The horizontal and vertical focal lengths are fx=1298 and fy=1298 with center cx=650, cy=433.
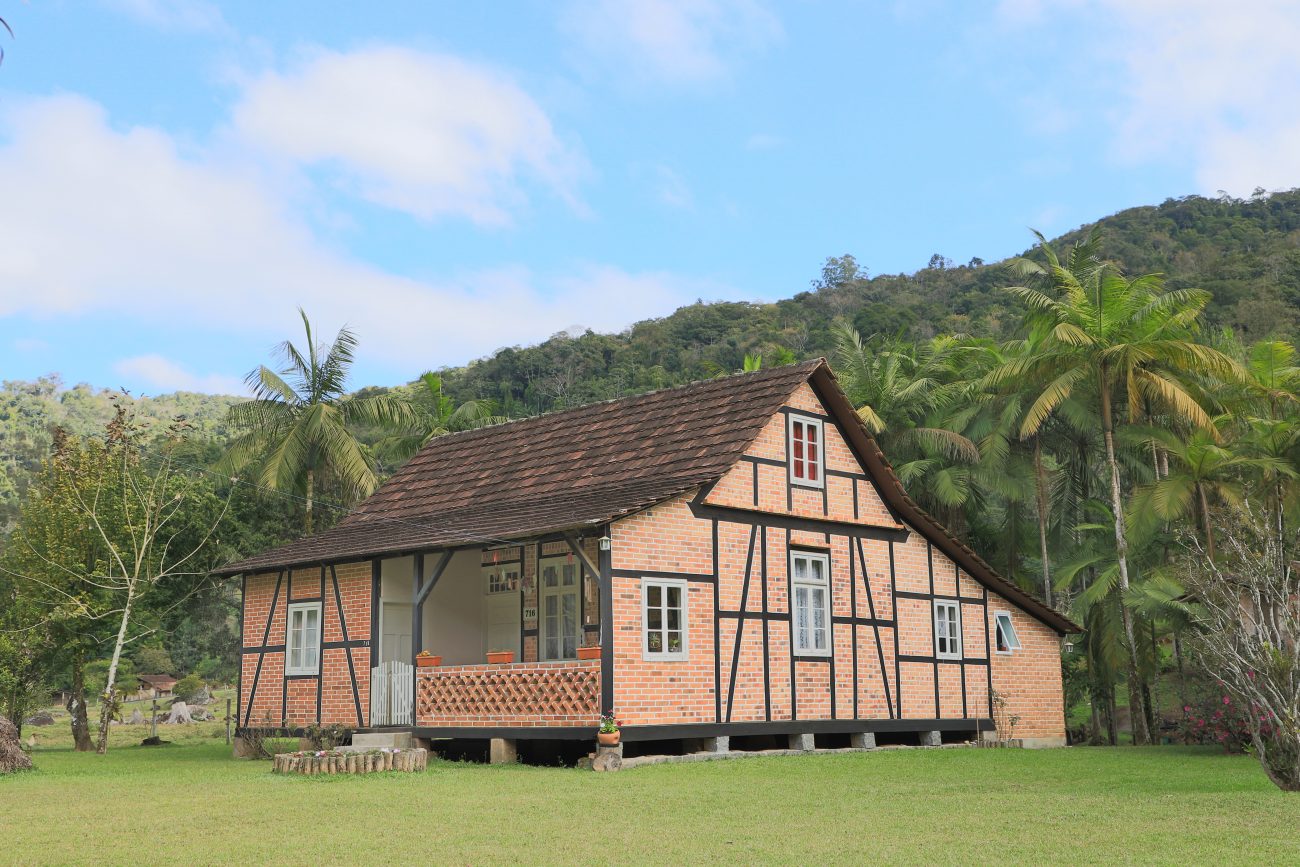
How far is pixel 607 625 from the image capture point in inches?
687

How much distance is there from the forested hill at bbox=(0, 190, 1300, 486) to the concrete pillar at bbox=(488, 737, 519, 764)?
87.0ft

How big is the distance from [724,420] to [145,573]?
14798mm

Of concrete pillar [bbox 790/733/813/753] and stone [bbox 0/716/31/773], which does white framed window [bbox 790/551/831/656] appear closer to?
concrete pillar [bbox 790/733/813/753]

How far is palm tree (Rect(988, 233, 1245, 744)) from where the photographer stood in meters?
25.2

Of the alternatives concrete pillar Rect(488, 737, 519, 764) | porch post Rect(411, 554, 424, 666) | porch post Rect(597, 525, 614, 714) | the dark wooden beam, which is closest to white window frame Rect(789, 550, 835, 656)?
porch post Rect(597, 525, 614, 714)

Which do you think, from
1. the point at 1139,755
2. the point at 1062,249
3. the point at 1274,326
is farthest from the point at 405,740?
the point at 1062,249

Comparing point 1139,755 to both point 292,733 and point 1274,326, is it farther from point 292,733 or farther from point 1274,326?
point 1274,326

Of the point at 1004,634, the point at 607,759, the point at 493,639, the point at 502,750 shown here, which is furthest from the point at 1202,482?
the point at 502,750

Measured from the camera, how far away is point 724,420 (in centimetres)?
2080

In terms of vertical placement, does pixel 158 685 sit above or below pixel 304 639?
below

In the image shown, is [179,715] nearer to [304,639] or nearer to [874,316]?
[304,639]

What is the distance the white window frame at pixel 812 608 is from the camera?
2028 centimetres

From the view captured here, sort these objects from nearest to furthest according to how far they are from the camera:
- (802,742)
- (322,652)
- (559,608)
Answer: (802,742) → (559,608) → (322,652)

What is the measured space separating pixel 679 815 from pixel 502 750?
729 cm
